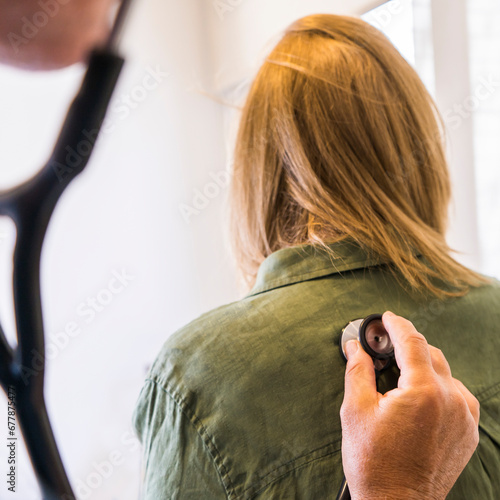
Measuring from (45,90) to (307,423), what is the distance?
0.79 metres

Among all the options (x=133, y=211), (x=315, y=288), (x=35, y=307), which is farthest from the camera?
(x=133, y=211)

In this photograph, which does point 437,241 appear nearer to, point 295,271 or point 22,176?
point 295,271

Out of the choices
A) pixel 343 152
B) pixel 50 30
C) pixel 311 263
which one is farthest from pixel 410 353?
pixel 50 30

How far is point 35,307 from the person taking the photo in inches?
32.4

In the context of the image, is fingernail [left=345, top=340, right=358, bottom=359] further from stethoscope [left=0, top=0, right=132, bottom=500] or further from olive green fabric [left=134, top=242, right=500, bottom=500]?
stethoscope [left=0, top=0, right=132, bottom=500]

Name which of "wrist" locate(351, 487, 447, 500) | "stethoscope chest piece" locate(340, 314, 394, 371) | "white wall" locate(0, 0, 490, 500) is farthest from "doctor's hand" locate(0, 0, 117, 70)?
"wrist" locate(351, 487, 447, 500)

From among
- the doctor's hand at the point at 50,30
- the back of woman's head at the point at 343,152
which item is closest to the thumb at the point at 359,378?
the back of woman's head at the point at 343,152

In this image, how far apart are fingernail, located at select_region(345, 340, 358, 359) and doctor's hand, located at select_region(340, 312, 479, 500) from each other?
4 cm

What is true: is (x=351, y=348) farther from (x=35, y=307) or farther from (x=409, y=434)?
(x=35, y=307)

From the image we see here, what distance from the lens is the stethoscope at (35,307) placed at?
0.81 meters

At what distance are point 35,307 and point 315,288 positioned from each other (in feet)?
2.02

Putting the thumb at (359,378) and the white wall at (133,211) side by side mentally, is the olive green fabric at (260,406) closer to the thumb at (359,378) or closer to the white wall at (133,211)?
the thumb at (359,378)

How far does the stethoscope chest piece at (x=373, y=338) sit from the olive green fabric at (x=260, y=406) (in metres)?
0.02

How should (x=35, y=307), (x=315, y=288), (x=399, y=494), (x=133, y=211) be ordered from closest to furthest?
(x=399, y=494), (x=315, y=288), (x=35, y=307), (x=133, y=211)
